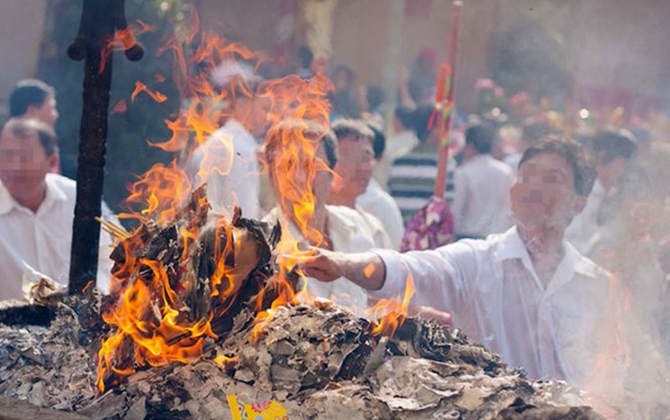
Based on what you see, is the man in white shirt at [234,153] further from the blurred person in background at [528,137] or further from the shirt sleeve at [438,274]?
the blurred person in background at [528,137]

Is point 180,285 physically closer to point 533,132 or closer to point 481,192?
point 481,192

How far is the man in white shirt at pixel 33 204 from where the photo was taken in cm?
529

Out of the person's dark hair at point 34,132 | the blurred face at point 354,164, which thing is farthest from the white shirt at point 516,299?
the person's dark hair at point 34,132

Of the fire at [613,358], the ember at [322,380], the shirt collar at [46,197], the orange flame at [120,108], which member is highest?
the orange flame at [120,108]

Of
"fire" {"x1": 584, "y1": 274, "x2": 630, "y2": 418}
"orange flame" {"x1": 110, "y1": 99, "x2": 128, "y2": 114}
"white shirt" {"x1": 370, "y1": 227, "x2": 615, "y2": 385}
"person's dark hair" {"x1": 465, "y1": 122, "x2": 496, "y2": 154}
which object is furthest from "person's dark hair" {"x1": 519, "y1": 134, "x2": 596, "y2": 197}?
"orange flame" {"x1": 110, "y1": 99, "x2": 128, "y2": 114}

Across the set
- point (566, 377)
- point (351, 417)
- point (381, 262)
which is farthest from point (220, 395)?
point (566, 377)

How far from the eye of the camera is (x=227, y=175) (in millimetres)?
5367

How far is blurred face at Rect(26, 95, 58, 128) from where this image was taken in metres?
7.29

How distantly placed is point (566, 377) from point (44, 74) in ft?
20.4

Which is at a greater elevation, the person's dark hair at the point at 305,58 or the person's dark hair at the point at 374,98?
the person's dark hair at the point at 305,58

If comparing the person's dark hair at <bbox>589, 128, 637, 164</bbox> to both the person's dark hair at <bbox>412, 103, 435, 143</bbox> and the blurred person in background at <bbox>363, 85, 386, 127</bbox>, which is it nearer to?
the person's dark hair at <bbox>412, 103, 435, 143</bbox>

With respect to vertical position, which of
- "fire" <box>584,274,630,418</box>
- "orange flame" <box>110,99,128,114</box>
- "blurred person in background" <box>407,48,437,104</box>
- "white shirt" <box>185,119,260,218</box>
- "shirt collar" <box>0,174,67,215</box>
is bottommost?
"fire" <box>584,274,630,418</box>

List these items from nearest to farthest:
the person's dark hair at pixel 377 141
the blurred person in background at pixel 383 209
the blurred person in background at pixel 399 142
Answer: the blurred person in background at pixel 383 209
the person's dark hair at pixel 377 141
the blurred person in background at pixel 399 142

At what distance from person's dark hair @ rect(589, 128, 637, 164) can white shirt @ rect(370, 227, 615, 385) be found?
13.5 ft
